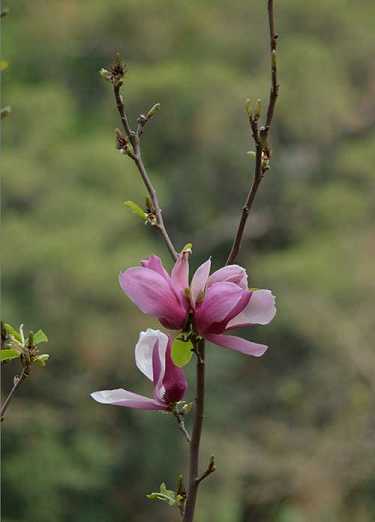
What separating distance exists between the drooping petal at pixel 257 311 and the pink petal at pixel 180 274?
0.09 ft

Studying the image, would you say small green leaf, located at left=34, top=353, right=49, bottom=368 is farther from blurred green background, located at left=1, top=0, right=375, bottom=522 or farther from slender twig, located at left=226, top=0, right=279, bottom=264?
blurred green background, located at left=1, top=0, right=375, bottom=522

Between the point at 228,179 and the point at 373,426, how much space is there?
7.54 feet

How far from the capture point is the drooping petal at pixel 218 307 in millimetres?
420

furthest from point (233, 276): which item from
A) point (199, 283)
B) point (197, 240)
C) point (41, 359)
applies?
point (197, 240)

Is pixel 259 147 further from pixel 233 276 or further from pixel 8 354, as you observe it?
pixel 8 354

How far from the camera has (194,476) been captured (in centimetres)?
41

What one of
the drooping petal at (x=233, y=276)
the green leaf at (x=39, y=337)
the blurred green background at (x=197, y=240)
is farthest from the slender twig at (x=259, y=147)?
the blurred green background at (x=197, y=240)

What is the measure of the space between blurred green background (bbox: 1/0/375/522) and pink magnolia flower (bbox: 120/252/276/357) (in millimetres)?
3175

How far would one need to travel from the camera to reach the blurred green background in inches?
186

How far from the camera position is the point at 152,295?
425mm

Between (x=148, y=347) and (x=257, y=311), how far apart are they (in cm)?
6

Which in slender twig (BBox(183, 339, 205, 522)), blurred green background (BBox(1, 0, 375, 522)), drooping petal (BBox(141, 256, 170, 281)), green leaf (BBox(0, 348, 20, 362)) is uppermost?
blurred green background (BBox(1, 0, 375, 522))

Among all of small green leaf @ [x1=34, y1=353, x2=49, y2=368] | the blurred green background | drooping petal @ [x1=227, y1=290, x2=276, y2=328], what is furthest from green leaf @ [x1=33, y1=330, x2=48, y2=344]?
the blurred green background

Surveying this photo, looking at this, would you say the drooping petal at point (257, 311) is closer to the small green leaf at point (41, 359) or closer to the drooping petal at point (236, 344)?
the drooping petal at point (236, 344)
